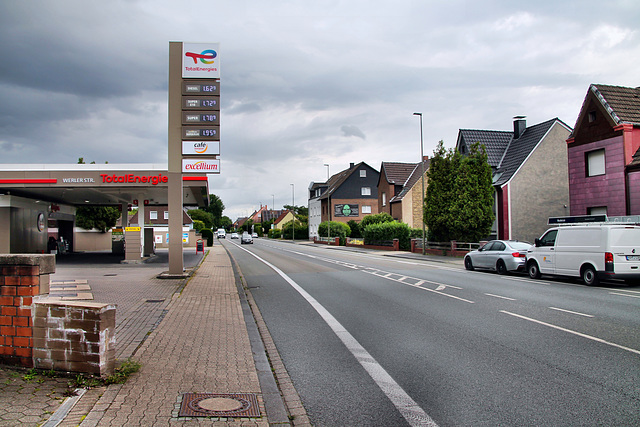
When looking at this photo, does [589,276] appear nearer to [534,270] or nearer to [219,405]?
[534,270]

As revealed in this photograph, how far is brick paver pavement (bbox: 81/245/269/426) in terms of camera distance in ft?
13.3

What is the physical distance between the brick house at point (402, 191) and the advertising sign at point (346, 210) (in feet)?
41.8

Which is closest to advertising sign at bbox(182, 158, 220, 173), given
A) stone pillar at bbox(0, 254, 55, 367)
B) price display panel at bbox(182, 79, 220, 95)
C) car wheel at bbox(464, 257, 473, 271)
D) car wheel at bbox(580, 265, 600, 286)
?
price display panel at bbox(182, 79, 220, 95)

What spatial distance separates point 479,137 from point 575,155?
13053mm

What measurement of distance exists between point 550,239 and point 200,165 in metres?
12.2

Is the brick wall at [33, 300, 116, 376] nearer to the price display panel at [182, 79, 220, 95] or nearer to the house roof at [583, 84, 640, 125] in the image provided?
the price display panel at [182, 79, 220, 95]

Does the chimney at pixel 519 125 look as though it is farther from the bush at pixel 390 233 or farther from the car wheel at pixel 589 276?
the car wheel at pixel 589 276

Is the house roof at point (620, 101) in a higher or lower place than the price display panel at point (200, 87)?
higher

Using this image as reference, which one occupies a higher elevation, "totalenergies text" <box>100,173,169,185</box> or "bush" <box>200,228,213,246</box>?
"totalenergies text" <box>100,173,169,185</box>

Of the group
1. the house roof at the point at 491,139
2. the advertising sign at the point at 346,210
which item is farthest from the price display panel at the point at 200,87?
the advertising sign at the point at 346,210

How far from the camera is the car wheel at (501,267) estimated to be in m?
19.1

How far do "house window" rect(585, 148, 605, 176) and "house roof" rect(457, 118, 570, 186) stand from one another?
8.19 metres

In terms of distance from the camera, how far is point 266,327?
339 inches

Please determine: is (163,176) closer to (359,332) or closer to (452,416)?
(359,332)
